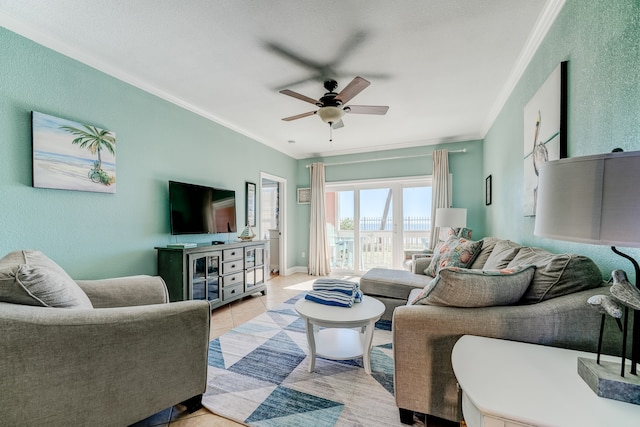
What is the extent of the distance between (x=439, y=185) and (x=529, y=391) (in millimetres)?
4084

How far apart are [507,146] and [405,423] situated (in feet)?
9.20

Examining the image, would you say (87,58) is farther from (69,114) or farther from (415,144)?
(415,144)

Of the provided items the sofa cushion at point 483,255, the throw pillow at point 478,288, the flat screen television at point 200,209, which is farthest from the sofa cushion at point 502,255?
the flat screen television at point 200,209

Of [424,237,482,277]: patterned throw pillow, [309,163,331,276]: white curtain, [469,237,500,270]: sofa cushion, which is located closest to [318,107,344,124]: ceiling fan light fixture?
[424,237,482,277]: patterned throw pillow

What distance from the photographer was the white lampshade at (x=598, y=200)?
63 centimetres

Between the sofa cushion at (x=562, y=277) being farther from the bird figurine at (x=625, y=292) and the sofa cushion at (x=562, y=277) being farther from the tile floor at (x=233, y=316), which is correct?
the tile floor at (x=233, y=316)

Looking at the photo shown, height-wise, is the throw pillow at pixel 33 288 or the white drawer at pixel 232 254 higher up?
the throw pillow at pixel 33 288

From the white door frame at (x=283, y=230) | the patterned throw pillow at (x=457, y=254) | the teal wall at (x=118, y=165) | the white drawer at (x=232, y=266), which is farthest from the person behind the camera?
the white door frame at (x=283, y=230)

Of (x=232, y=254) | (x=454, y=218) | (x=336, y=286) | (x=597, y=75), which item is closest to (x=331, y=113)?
(x=336, y=286)

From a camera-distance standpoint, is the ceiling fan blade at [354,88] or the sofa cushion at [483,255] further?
the sofa cushion at [483,255]

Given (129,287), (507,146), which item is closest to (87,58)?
(129,287)

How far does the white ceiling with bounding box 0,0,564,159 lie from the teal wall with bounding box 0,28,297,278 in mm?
165

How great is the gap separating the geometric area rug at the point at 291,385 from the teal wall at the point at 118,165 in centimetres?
135

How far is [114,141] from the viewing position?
2430mm
